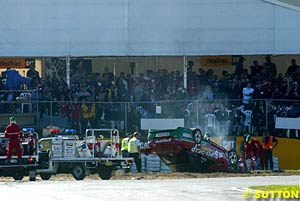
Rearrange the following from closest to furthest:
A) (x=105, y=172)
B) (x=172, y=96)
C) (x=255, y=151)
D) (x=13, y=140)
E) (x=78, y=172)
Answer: (x=13, y=140) < (x=78, y=172) < (x=105, y=172) < (x=255, y=151) < (x=172, y=96)

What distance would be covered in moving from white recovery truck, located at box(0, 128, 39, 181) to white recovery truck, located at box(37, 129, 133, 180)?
0.47 metres

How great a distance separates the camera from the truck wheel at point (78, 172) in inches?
1024

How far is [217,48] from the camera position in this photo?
34.5 metres

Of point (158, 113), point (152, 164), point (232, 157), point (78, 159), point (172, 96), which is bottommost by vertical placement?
point (152, 164)

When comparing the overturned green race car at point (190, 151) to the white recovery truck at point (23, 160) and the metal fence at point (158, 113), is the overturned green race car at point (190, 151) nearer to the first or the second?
the metal fence at point (158, 113)

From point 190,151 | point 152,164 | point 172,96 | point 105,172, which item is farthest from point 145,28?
point 105,172

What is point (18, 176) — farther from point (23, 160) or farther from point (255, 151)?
point (255, 151)

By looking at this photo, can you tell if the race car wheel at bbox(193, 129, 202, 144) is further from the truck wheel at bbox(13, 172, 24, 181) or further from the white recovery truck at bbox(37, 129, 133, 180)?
the truck wheel at bbox(13, 172, 24, 181)

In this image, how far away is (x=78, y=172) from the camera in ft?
85.8

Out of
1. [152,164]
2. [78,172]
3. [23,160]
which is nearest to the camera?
[23,160]

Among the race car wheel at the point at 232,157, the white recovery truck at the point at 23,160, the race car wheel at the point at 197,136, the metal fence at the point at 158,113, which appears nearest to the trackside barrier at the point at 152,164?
the metal fence at the point at 158,113

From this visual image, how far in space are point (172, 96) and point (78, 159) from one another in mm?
7070

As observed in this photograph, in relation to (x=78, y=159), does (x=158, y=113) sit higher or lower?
higher

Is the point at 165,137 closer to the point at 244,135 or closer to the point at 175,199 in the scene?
the point at 244,135
